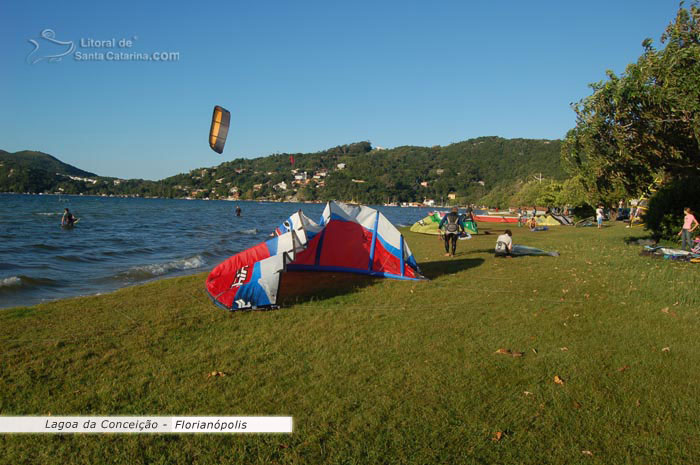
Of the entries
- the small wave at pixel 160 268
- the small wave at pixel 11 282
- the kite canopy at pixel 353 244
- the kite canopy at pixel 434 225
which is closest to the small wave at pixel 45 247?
the small wave at pixel 160 268

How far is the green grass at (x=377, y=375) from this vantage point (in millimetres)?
3820

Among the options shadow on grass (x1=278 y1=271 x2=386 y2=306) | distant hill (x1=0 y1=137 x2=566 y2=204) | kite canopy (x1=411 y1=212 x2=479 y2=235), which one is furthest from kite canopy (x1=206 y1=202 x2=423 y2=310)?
distant hill (x1=0 y1=137 x2=566 y2=204)

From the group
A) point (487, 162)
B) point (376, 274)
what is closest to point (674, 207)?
point (376, 274)

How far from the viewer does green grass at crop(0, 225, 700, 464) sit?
3820 mm

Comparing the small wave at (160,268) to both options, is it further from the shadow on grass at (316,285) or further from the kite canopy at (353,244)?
the shadow on grass at (316,285)

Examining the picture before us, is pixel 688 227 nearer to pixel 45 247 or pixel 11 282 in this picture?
pixel 11 282

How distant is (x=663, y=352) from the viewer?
5.97 meters

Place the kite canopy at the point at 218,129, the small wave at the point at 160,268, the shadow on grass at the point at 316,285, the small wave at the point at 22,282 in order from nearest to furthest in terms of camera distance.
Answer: the shadow on grass at the point at 316,285 → the kite canopy at the point at 218,129 → the small wave at the point at 22,282 → the small wave at the point at 160,268

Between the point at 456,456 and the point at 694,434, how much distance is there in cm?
226

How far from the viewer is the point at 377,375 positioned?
526cm
